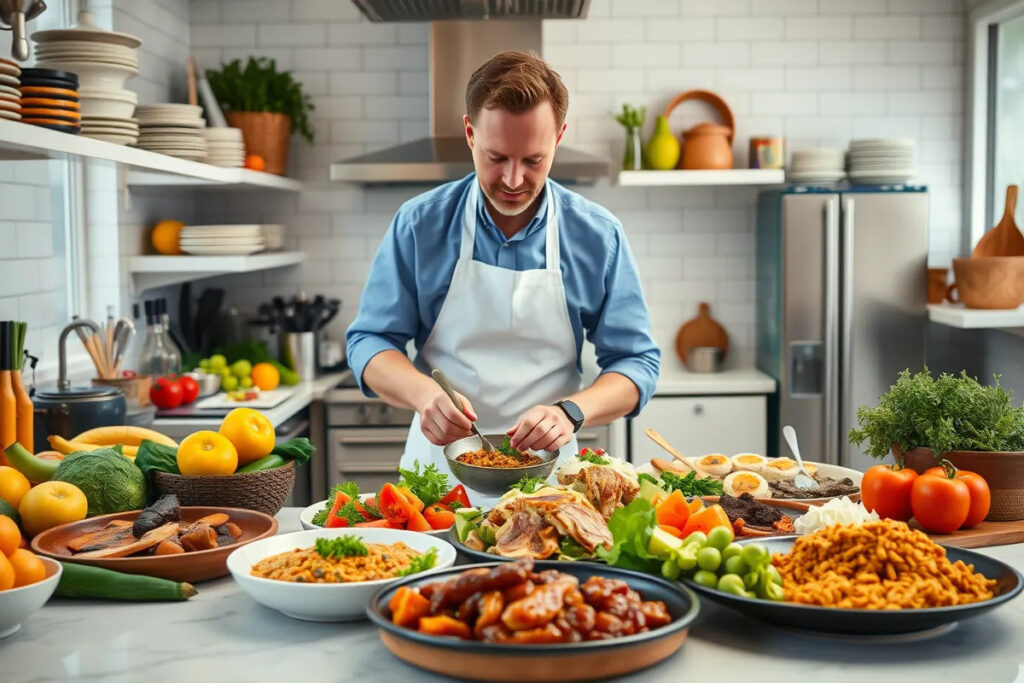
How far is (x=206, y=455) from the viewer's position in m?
2.08

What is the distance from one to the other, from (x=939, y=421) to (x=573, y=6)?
1.73 m

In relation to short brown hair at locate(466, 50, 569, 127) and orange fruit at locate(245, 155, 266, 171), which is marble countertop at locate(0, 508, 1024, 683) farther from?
orange fruit at locate(245, 155, 266, 171)

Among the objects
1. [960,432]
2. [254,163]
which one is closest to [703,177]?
[254,163]

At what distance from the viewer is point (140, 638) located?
1570mm

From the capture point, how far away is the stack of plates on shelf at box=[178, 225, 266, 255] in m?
4.52

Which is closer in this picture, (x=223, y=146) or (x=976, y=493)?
(x=976, y=493)

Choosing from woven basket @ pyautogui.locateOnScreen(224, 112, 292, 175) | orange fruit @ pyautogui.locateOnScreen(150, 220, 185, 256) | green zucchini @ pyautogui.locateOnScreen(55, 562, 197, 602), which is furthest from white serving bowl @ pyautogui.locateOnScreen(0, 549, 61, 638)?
woven basket @ pyautogui.locateOnScreen(224, 112, 292, 175)

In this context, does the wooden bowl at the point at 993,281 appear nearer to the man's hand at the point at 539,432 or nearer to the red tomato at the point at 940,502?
the red tomato at the point at 940,502

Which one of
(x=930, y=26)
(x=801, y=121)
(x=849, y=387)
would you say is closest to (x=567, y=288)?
(x=849, y=387)

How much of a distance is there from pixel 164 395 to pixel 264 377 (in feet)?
2.04

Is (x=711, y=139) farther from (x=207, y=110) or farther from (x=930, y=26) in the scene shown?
(x=207, y=110)

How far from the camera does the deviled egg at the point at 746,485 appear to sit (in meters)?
2.21

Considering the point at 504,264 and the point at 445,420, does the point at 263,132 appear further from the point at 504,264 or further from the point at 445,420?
the point at 445,420

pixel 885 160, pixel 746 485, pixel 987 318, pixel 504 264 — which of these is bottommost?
pixel 746 485
